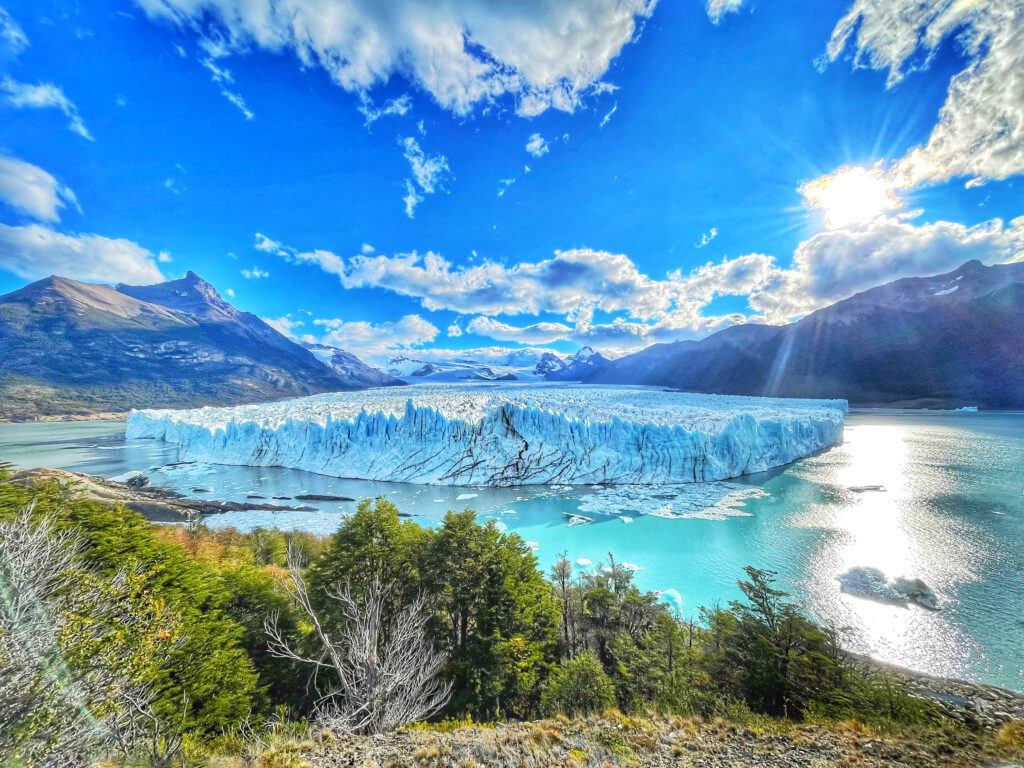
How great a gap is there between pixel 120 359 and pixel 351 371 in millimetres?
68265

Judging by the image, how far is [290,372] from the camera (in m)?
109

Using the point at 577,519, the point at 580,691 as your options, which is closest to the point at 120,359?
the point at 577,519

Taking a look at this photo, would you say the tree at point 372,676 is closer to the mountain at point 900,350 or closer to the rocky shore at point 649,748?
the rocky shore at point 649,748

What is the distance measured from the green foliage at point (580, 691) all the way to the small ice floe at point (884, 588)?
970 centimetres

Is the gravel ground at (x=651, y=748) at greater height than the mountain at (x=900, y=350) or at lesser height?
lesser

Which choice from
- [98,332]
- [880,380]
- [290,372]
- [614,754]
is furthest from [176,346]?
[880,380]

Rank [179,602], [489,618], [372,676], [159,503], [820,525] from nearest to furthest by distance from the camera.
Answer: [372,676] → [179,602] → [489,618] → [820,525] → [159,503]

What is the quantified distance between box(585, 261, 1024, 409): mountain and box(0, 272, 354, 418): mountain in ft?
378

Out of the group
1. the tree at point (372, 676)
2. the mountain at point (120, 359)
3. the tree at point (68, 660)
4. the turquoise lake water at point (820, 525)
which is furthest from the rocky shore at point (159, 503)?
the mountain at point (120, 359)

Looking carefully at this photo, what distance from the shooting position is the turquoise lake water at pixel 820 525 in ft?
29.6

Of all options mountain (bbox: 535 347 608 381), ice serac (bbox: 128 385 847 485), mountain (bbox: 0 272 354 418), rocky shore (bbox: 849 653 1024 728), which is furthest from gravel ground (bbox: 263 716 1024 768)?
mountain (bbox: 535 347 608 381)

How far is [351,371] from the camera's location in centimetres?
14388

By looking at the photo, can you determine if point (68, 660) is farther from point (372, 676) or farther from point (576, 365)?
point (576, 365)

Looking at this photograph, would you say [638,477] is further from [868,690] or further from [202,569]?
[202,569]
